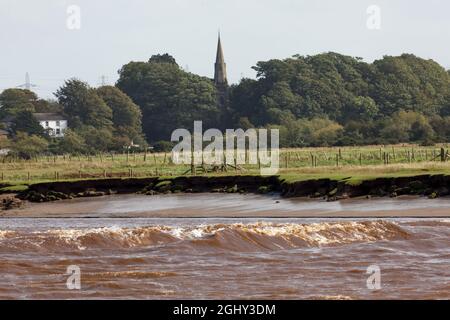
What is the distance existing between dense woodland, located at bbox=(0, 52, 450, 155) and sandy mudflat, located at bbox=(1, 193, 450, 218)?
65376 millimetres

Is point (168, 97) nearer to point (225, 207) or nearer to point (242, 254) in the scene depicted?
point (225, 207)

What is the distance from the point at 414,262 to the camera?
30.5 metres

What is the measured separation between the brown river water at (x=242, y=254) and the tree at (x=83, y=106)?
289 ft

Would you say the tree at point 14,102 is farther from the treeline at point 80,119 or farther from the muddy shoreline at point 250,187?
the muddy shoreline at point 250,187

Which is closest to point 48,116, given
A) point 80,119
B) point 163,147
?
point 80,119

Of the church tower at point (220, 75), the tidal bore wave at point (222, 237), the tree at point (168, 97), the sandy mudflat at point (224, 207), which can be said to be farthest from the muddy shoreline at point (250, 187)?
the church tower at point (220, 75)

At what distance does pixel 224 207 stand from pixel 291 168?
14.9 metres

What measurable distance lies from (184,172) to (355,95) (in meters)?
75.7

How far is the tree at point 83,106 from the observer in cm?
13912

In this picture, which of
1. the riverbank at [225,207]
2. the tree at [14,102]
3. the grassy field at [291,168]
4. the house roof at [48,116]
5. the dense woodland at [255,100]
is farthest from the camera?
the tree at [14,102]

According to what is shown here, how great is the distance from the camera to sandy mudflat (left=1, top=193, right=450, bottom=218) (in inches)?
1827

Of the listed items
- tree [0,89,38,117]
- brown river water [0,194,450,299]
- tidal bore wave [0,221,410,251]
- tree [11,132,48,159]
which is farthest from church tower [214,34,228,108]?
tidal bore wave [0,221,410,251]
